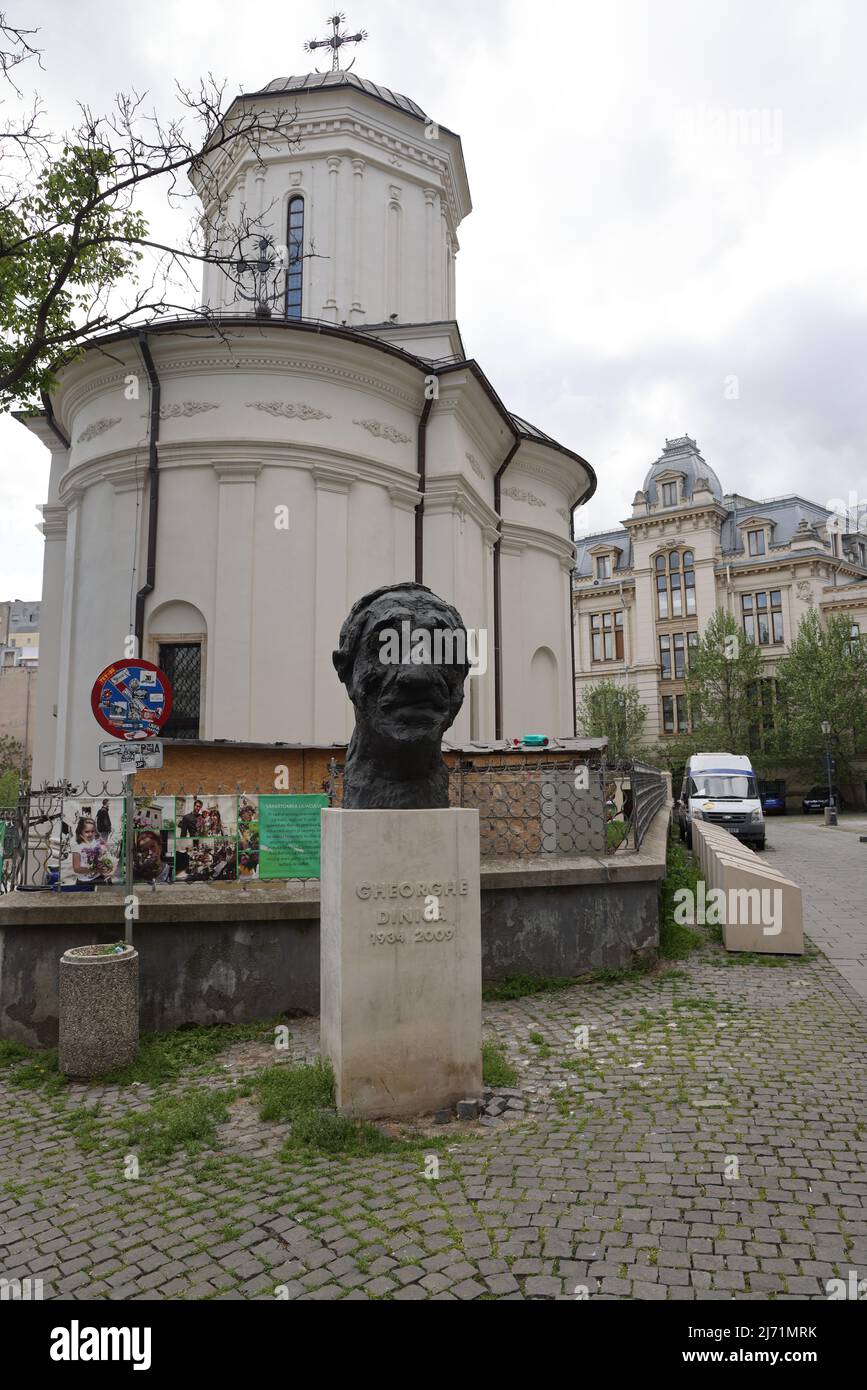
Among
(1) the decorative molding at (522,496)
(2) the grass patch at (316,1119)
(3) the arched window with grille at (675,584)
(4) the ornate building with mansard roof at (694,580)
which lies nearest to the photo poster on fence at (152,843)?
(2) the grass patch at (316,1119)

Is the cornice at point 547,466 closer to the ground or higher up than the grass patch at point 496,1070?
higher up

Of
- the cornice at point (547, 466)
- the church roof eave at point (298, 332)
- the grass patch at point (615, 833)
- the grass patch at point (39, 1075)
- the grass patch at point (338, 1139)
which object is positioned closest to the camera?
the grass patch at point (338, 1139)

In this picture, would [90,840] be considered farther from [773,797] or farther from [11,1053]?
[773,797]

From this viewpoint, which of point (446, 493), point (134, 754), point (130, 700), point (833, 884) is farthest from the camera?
point (446, 493)

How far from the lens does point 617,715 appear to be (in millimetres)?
51156

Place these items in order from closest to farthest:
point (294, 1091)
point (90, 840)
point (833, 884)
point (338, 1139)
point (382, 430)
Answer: point (338, 1139), point (294, 1091), point (90, 840), point (833, 884), point (382, 430)

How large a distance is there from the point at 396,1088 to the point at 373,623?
2.76 meters

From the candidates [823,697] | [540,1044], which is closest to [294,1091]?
[540,1044]

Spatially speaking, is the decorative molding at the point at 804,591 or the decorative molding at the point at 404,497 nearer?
the decorative molding at the point at 404,497

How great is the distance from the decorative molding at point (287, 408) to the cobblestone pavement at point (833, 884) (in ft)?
40.6

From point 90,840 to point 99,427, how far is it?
40.3 ft

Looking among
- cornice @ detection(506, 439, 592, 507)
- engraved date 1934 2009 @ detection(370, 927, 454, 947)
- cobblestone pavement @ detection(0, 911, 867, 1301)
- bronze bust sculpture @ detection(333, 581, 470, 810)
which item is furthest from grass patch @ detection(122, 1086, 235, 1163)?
cornice @ detection(506, 439, 592, 507)

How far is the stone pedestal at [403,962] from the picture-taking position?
188 inches

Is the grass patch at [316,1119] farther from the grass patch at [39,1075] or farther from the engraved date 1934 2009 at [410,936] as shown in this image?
the grass patch at [39,1075]
